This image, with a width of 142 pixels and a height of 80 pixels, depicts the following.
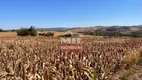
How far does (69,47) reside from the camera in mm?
9469

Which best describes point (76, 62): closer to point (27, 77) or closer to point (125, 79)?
point (125, 79)

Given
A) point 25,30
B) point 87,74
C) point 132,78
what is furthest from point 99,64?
point 25,30

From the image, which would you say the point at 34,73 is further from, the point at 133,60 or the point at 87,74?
the point at 133,60

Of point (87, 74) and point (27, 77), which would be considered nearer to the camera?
point (27, 77)

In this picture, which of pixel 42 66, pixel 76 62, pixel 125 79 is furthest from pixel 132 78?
pixel 42 66

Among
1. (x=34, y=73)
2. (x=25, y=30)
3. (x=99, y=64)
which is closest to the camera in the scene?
(x=34, y=73)

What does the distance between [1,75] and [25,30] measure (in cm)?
4930

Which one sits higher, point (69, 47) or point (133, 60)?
point (69, 47)

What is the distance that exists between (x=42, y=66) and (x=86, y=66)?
69.3 inches

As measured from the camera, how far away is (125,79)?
805cm

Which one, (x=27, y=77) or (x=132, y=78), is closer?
(x=27, y=77)

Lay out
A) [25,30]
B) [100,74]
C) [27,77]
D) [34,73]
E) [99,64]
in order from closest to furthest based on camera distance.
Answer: [27,77]
[34,73]
[100,74]
[99,64]
[25,30]

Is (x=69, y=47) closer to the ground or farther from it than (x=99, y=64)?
farther from it

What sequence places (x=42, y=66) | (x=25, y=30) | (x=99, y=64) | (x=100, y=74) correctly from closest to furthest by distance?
1. (x=42, y=66)
2. (x=100, y=74)
3. (x=99, y=64)
4. (x=25, y=30)
